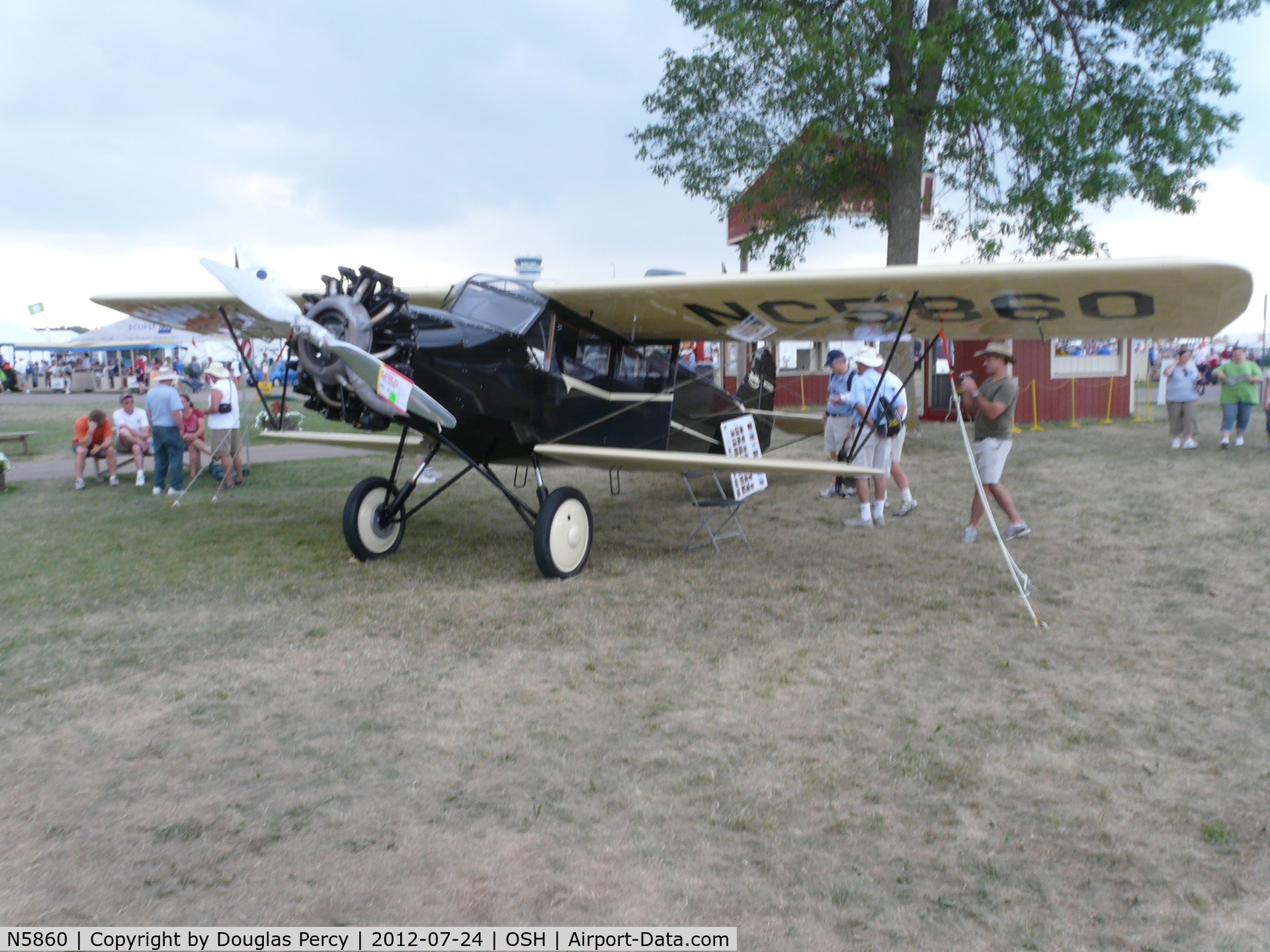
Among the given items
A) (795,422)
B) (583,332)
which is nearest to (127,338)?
(795,422)

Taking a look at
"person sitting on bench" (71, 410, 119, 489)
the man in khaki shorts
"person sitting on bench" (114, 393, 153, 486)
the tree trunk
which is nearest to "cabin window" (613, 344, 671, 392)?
the man in khaki shorts

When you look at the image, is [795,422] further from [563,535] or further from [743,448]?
[563,535]

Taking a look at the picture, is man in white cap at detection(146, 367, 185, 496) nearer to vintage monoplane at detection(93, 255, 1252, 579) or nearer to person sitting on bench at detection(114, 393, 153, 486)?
person sitting on bench at detection(114, 393, 153, 486)

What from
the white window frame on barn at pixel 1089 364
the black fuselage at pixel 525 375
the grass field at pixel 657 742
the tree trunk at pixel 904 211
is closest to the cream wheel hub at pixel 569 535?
the grass field at pixel 657 742

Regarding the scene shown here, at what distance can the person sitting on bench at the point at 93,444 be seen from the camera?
11586 mm

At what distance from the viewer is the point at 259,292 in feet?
18.4

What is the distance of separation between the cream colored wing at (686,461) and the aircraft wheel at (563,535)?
325 mm

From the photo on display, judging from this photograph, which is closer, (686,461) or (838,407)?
(686,461)

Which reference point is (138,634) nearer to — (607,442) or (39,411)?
(607,442)

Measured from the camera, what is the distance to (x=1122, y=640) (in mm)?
5203

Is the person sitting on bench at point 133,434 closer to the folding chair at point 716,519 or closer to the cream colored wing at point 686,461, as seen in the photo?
the cream colored wing at point 686,461

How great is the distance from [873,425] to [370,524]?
4.93m

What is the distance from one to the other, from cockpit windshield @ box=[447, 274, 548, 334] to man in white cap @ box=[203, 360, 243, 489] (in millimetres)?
5367

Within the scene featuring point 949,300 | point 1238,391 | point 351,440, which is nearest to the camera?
point 949,300
